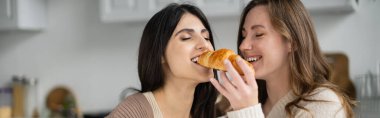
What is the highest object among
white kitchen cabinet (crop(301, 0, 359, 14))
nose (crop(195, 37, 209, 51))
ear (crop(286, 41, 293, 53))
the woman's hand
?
white kitchen cabinet (crop(301, 0, 359, 14))

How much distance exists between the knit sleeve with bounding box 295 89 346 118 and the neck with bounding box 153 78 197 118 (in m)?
0.35

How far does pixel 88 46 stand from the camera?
2.93 meters

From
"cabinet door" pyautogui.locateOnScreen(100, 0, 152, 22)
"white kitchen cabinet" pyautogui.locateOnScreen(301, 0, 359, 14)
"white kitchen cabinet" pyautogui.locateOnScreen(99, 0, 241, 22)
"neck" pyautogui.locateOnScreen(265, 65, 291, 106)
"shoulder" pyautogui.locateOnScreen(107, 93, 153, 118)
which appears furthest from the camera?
"cabinet door" pyautogui.locateOnScreen(100, 0, 152, 22)

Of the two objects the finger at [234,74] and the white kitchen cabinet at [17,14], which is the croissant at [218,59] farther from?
the white kitchen cabinet at [17,14]

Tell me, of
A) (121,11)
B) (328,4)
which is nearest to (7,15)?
(121,11)

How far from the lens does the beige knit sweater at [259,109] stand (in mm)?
1158

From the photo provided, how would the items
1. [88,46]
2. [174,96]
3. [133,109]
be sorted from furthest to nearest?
[88,46] < [174,96] < [133,109]

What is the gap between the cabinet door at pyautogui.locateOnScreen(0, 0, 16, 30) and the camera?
2.66 m

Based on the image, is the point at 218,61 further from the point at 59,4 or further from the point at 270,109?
the point at 59,4

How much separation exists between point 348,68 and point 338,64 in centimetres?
6

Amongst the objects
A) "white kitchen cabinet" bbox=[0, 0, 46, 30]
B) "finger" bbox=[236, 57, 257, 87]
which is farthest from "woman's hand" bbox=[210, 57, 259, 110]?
"white kitchen cabinet" bbox=[0, 0, 46, 30]

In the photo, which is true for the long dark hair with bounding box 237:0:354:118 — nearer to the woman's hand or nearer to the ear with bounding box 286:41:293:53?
the ear with bounding box 286:41:293:53

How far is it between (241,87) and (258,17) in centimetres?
27

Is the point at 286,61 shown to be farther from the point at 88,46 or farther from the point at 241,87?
the point at 88,46
